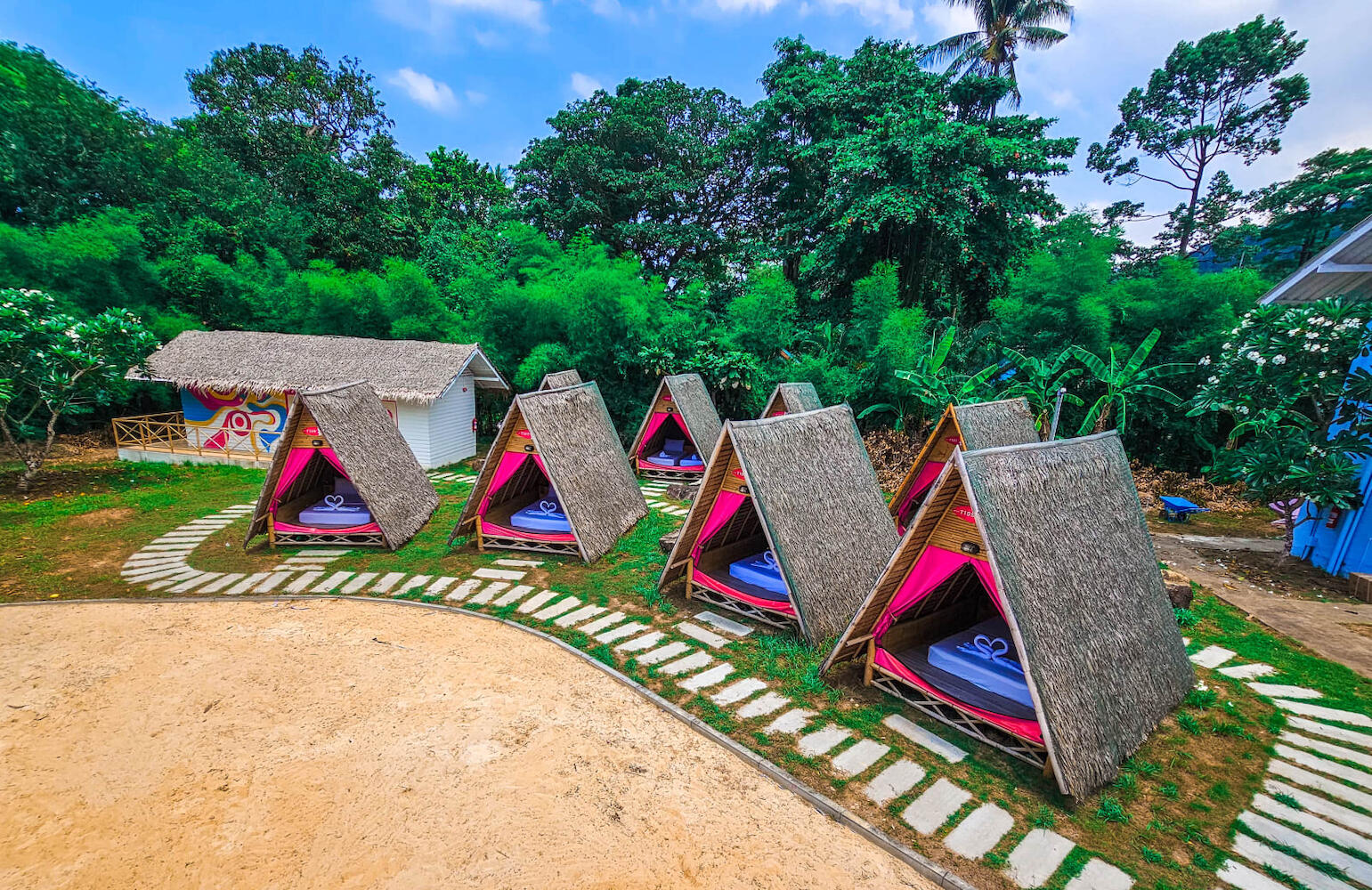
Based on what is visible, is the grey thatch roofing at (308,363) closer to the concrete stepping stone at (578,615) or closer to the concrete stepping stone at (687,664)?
the concrete stepping stone at (578,615)

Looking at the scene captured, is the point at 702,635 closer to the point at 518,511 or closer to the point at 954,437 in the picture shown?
the point at 518,511

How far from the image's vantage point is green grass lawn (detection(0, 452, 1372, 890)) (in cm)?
412

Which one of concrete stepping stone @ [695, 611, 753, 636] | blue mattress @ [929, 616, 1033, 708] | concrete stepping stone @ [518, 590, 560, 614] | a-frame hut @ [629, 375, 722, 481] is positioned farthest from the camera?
a-frame hut @ [629, 375, 722, 481]

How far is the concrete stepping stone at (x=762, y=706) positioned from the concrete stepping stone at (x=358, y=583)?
6.10 m

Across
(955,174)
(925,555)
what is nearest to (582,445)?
(925,555)

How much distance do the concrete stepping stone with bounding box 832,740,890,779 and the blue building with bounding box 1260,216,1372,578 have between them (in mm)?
9589

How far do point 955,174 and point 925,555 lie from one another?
1440 cm

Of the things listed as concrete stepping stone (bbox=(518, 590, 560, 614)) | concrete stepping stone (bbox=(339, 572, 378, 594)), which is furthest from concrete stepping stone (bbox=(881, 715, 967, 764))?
concrete stepping stone (bbox=(339, 572, 378, 594))

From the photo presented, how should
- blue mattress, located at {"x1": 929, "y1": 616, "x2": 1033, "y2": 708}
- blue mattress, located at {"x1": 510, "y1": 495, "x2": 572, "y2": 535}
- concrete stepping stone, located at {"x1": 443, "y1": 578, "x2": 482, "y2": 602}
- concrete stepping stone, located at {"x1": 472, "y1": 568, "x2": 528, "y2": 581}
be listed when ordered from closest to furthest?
blue mattress, located at {"x1": 929, "y1": 616, "x2": 1033, "y2": 708}
concrete stepping stone, located at {"x1": 443, "y1": 578, "x2": 482, "y2": 602}
concrete stepping stone, located at {"x1": 472, "y1": 568, "x2": 528, "y2": 581}
blue mattress, located at {"x1": 510, "y1": 495, "x2": 572, "y2": 535}

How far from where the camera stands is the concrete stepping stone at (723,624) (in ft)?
23.2

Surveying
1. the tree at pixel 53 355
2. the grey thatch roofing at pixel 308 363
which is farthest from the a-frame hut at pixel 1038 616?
the tree at pixel 53 355

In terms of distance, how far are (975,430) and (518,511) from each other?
8171 mm

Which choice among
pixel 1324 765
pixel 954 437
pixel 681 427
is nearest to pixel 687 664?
pixel 1324 765

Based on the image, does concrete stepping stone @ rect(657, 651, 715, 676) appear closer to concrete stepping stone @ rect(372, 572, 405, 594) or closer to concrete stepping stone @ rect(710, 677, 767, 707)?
concrete stepping stone @ rect(710, 677, 767, 707)
